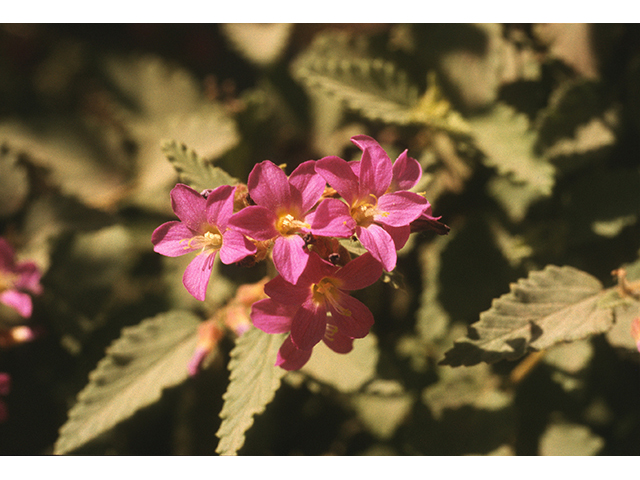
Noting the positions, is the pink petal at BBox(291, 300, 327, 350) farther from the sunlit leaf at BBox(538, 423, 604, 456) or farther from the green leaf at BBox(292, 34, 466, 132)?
the sunlit leaf at BBox(538, 423, 604, 456)

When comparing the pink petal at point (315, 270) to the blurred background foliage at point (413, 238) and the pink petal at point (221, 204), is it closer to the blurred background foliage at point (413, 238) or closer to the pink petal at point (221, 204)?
the pink petal at point (221, 204)

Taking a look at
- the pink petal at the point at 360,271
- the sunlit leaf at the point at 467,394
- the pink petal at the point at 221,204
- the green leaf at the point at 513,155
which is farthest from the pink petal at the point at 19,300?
the green leaf at the point at 513,155

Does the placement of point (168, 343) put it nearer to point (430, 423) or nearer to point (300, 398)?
point (300, 398)

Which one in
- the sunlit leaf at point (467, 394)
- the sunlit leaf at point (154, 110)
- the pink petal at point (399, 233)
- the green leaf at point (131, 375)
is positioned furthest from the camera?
the sunlit leaf at point (154, 110)

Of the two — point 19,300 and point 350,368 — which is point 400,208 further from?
point 19,300

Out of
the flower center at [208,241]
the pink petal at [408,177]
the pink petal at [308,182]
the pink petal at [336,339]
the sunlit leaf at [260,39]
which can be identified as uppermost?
the sunlit leaf at [260,39]
